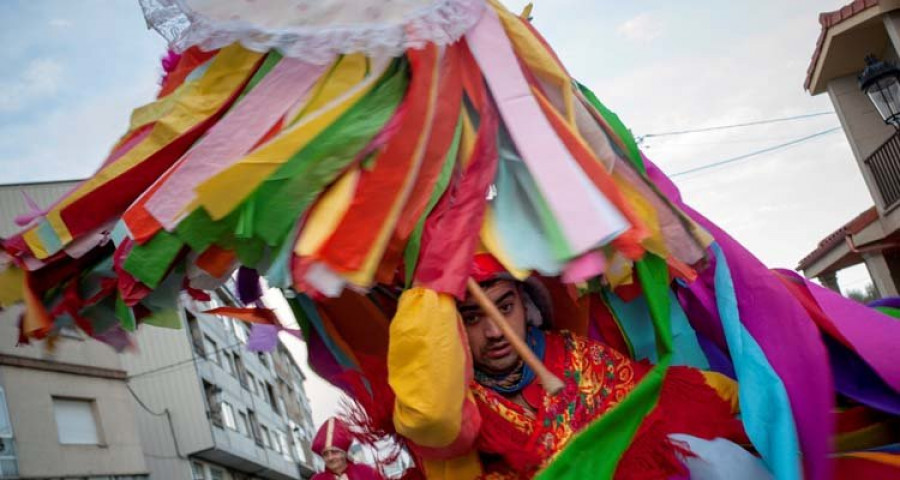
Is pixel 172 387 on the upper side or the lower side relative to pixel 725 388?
upper

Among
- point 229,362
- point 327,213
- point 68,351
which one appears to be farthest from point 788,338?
point 229,362

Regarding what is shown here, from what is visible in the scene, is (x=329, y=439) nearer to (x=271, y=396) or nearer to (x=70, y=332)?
→ (x=70, y=332)

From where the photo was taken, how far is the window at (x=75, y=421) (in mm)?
16453

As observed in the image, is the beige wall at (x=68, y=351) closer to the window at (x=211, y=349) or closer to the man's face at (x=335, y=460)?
the window at (x=211, y=349)

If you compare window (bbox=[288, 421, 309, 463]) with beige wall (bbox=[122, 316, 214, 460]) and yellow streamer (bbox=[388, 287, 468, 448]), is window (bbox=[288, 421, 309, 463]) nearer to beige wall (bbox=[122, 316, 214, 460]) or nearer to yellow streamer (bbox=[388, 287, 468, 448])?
beige wall (bbox=[122, 316, 214, 460])

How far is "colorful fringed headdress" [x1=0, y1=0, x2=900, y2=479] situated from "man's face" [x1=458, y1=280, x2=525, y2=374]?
5.6 inches

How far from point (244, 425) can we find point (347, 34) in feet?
93.6

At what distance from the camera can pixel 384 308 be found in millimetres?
2850

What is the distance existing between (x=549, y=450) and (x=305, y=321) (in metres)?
0.97

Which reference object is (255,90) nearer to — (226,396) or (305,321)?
(305,321)

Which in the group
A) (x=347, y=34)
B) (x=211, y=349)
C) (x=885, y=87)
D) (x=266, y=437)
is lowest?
(x=266, y=437)

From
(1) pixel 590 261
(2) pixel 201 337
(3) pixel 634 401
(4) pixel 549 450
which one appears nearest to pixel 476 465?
(4) pixel 549 450

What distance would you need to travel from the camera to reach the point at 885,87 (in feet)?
23.4

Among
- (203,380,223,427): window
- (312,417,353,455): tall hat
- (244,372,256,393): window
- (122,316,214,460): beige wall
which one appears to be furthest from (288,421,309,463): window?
(312,417,353,455): tall hat
